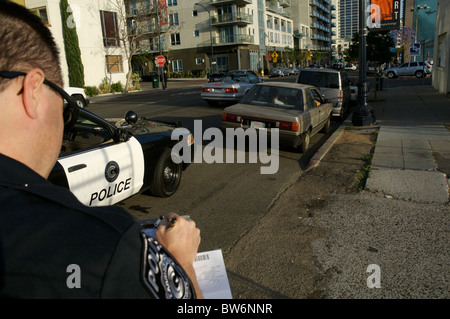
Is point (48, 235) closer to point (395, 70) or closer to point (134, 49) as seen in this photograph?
point (134, 49)

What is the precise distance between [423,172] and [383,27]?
28.5 ft

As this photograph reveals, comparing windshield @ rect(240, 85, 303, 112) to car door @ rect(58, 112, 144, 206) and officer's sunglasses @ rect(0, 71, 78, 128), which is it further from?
officer's sunglasses @ rect(0, 71, 78, 128)

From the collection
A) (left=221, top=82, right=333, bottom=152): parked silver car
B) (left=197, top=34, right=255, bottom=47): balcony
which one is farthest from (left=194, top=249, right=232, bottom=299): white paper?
(left=197, top=34, right=255, bottom=47): balcony

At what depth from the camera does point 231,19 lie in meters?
57.2

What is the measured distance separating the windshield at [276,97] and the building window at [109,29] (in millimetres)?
26786

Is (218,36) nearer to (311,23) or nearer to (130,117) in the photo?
(311,23)

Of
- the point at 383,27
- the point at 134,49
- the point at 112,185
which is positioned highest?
the point at 134,49

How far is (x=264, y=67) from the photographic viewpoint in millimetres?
66125

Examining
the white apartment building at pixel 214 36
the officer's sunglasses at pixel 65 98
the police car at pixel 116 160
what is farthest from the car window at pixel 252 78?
the white apartment building at pixel 214 36

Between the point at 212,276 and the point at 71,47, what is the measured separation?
30533 millimetres

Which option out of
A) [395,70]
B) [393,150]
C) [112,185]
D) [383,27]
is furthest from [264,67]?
[112,185]

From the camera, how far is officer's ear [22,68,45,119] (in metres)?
0.97

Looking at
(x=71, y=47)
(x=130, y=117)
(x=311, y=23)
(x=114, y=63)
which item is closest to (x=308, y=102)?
(x=130, y=117)

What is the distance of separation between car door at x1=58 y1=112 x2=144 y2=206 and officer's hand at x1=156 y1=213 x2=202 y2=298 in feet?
8.80
